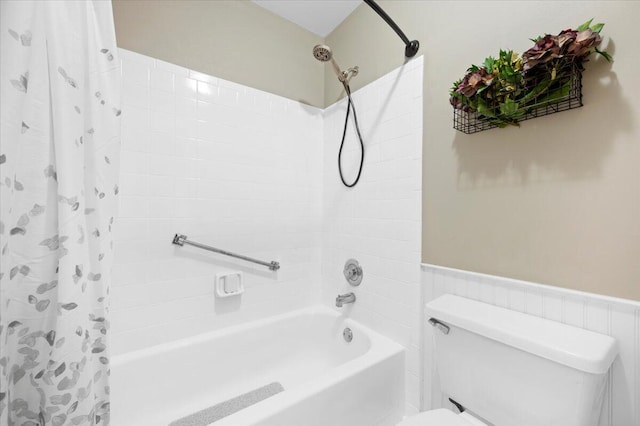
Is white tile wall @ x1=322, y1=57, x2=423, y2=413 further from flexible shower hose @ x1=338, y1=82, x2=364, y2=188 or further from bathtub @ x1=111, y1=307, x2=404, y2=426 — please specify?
bathtub @ x1=111, y1=307, x2=404, y2=426

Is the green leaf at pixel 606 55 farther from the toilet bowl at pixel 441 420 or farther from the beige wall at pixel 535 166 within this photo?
the toilet bowl at pixel 441 420

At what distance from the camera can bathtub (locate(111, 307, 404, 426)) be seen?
3.61 feet

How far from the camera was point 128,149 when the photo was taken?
1.37 metres

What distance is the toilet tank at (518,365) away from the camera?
2.54 feet

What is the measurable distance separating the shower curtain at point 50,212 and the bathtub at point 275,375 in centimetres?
52

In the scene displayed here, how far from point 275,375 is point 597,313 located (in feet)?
5.21

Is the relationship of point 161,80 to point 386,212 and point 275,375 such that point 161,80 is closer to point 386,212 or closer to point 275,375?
point 386,212

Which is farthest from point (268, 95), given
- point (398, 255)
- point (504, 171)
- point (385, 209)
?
point (504, 171)

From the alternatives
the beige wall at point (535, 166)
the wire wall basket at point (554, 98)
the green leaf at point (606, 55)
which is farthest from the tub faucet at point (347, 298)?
the green leaf at point (606, 55)

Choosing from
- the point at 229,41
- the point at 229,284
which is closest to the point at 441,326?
the point at 229,284

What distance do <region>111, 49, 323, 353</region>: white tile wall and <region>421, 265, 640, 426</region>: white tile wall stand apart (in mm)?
1140

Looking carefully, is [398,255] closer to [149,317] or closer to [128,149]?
[149,317]

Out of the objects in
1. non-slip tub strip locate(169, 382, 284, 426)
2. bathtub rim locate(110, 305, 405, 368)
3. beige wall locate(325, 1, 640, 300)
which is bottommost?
non-slip tub strip locate(169, 382, 284, 426)

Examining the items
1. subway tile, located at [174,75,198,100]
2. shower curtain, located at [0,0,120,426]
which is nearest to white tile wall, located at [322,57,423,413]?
subway tile, located at [174,75,198,100]
